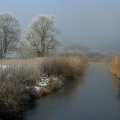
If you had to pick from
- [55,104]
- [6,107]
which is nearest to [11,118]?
[6,107]

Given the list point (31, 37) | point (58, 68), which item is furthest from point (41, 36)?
point (58, 68)

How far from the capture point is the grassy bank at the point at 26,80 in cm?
1313

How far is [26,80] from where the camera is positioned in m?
18.4

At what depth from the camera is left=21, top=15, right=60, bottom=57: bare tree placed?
49906 millimetres

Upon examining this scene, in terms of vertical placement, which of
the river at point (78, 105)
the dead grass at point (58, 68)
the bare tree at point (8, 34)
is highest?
the bare tree at point (8, 34)

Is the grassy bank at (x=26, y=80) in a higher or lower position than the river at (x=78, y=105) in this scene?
higher

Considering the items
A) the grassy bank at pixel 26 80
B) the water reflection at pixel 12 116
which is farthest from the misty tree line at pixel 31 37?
the water reflection at pixel 12 116

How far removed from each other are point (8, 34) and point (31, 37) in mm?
4356

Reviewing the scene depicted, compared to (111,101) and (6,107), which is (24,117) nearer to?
(6,107)

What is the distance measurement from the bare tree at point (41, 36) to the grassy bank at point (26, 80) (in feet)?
64.8

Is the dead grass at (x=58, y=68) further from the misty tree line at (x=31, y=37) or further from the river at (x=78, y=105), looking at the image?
the misty tree line at (x=31, y=37)

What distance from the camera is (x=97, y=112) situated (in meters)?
14.7

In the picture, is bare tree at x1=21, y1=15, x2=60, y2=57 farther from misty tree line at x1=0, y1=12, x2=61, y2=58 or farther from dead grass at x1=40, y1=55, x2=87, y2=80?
dead grass at x1=40, y1=55, x2=87, y2=80

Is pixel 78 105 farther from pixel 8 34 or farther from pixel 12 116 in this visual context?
pixel 8 34
